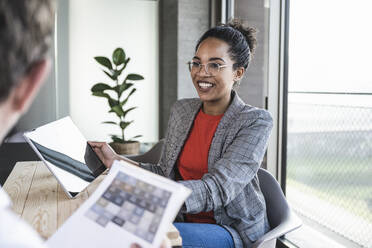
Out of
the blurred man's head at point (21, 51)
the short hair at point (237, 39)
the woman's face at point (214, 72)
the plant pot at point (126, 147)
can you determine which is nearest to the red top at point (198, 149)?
the woman's face at point (214, 72)

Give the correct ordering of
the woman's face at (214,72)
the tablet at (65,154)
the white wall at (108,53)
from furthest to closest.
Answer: the white wall at (108,53) < the woman's face at (214,72) < the tablet at (65,154)

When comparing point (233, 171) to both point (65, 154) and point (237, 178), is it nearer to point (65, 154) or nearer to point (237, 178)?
point (237, 178)

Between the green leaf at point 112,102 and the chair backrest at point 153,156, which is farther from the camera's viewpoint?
the green leaf at point 112,102

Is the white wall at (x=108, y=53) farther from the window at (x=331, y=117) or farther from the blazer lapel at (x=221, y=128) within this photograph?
the blazer lapel at (x=221, y=128)

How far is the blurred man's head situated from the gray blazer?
88cm

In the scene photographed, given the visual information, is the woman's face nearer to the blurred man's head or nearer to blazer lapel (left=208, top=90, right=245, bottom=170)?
blazer lapel (left=208, top=90, right=245, bottom=170)

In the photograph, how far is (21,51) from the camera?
44cm

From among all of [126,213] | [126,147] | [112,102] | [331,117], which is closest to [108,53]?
[112,102]

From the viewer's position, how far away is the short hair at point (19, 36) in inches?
16.5

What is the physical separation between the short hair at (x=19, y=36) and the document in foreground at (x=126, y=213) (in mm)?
352

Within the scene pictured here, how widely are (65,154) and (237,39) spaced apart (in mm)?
897

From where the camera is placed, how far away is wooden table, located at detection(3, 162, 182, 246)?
105 centimetres

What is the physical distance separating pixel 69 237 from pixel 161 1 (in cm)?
463

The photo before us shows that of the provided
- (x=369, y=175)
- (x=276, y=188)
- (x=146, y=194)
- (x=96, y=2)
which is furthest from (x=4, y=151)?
(x=96, y=2)
